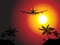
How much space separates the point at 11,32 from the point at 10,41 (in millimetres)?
4235

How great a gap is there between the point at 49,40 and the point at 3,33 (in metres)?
7.71

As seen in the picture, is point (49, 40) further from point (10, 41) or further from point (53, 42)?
point (10, 41)

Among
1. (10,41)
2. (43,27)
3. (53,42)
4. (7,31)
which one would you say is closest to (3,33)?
(7,31)

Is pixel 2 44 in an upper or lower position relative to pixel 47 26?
lower

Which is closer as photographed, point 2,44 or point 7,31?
point 2,44

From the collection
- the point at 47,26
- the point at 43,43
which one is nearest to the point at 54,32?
the point at 47,26

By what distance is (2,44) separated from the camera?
113 ft

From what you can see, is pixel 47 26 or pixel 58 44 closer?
pixel 58 44

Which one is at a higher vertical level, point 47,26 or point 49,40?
point 47,26

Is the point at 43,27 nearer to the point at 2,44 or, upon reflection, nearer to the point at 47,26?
the point at 47,26

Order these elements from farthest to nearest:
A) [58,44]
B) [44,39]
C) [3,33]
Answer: [3,33] < [44,39] < [58,44]

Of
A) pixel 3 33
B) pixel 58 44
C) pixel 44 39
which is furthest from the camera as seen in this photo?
pixel 3 33

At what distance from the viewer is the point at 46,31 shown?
39.5 m

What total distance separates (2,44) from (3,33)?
13.9 ft
